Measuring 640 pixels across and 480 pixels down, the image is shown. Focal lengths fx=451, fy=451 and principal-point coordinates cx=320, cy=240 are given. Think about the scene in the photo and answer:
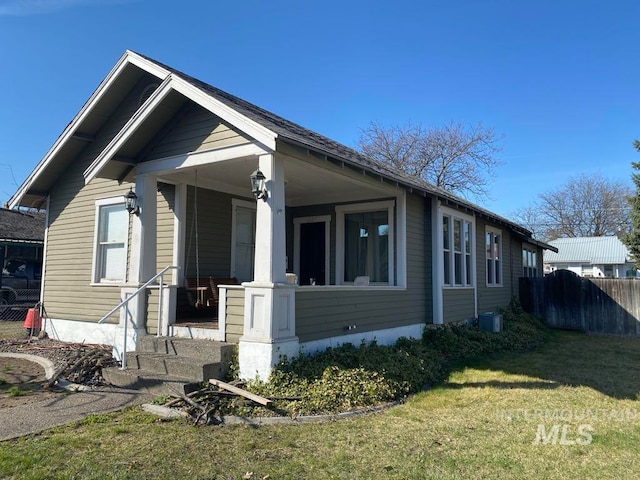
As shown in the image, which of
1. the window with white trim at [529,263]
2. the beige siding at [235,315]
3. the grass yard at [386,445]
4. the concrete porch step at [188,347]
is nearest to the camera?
the grass yard at [386,445]

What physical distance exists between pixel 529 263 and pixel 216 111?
638 inches

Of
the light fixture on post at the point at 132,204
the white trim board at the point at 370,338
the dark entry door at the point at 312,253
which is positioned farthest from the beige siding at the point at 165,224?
the dark entry door at the point at 312,253

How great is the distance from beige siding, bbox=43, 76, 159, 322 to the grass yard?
18.3 feet

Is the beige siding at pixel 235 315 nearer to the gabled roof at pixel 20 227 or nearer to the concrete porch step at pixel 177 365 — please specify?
the concrete porch step at pixel 177 365

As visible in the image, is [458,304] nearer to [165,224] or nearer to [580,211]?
[165,224]

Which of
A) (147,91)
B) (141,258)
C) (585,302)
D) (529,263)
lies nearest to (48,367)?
(141,258)

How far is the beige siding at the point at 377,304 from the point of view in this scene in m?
6.69

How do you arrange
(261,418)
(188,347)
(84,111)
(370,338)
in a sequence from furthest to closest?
(84,111) → (370,338) → (188,347) → (261,418)

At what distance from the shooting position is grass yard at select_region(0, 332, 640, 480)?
12.2 ft

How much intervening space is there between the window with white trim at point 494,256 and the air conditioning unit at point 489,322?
1924 millimetres

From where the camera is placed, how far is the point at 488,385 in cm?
689

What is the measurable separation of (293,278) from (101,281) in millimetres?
4932

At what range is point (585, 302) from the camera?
14.6 m

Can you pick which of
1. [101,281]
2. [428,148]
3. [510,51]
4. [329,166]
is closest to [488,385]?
[329,166]
